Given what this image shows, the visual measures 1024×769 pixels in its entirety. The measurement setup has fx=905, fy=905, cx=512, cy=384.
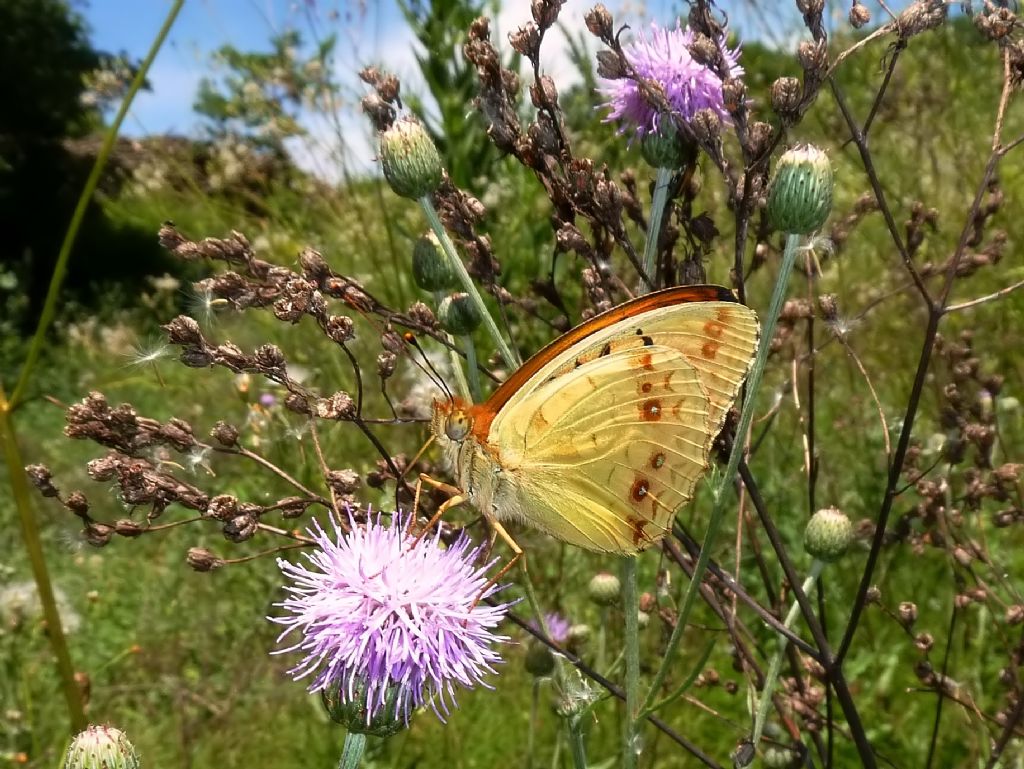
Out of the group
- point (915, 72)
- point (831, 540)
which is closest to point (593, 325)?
point (831, 540)

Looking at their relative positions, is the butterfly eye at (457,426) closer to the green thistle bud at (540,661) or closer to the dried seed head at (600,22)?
the green thistle bud at (540,661)

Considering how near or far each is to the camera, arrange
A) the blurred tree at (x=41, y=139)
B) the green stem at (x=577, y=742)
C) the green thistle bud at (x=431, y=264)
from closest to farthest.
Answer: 1. the green stem at (x=577, y=742)
2. the green thistle bud at (x=431, y=264)
3. the blurred tree at (x=41, y=139)

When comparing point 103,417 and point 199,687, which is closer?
point 103,417

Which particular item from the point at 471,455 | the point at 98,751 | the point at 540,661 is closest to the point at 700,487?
the point at 540,661

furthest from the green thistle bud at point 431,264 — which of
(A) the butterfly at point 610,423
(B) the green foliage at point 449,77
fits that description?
(B) the green foliage at point 449,77

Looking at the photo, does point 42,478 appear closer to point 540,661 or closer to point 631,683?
point 540,661

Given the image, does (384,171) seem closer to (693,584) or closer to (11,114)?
(693,584)

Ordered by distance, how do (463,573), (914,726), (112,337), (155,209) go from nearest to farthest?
(463,573)
(914,726)
(155,209)
(112,337)
